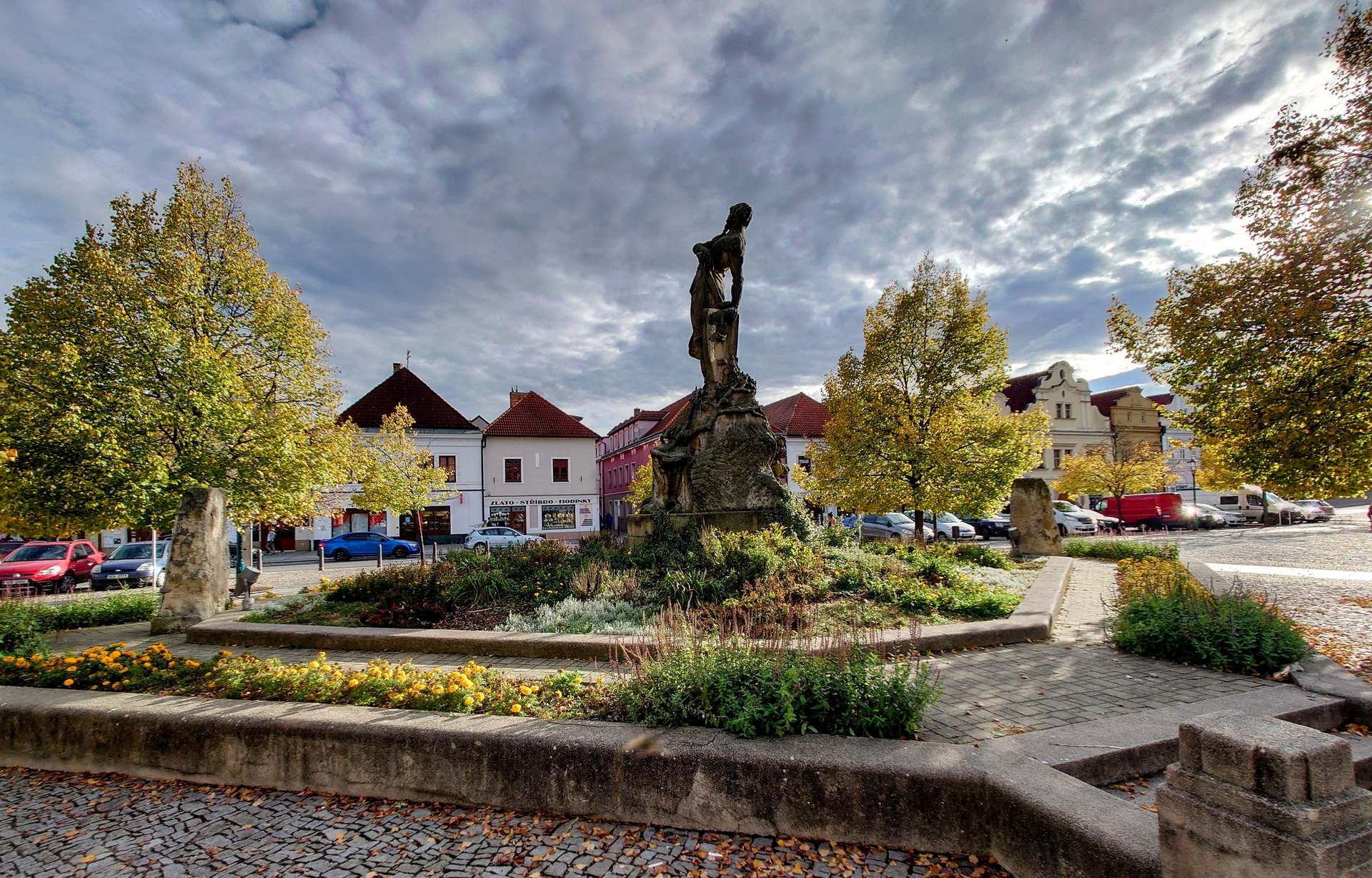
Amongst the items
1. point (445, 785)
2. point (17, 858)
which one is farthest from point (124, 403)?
point (445, 785)

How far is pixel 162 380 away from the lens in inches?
466

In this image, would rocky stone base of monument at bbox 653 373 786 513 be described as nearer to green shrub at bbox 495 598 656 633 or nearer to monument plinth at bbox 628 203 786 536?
monument plinth at bbox 628 203 786 536

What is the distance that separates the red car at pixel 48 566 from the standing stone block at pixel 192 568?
13.9 metres

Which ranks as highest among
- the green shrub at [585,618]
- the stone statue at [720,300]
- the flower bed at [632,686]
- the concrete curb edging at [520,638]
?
the stone statue at [720,300]

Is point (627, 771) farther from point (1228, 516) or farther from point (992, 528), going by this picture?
point (1228, 516)

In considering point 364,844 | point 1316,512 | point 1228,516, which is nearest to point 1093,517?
point 1228,516

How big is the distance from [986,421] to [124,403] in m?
20.1

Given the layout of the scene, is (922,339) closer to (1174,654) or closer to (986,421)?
(986,421)

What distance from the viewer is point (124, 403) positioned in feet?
35.8

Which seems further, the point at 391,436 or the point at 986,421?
the point at 391,436

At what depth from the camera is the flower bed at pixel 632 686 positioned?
3.74 meters

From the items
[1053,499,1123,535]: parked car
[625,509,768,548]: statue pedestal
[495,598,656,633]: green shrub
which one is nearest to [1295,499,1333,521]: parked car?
[1053,499,1123,535]: parked car

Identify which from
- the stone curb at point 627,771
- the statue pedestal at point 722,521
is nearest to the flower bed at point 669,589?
the statue pedestal at point 722,521

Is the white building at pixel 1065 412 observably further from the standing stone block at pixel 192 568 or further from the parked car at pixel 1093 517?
the standing stone block at pixel 192 568
